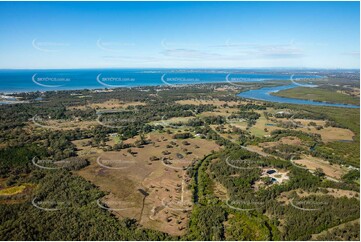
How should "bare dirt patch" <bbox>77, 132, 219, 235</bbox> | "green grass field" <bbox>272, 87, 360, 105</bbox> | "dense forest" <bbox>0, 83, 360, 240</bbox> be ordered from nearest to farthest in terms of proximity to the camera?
"dense forest" <bbox>0, 83, 360, 240</bbox> → "bare dirt patch" <bbox>77, 132, 219, 235</bbox> → "green grass field" <bbox>272, 87, 360, 105</bbox>

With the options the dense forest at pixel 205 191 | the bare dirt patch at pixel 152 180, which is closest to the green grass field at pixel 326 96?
the dense forest at pixel 205 191

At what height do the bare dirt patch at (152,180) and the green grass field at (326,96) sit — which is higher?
the green grass field at (326,96)

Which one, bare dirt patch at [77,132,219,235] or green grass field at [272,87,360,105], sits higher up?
green grass field at [272,87,360,105]

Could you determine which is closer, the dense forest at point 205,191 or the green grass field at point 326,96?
the dense forest at point 205,191

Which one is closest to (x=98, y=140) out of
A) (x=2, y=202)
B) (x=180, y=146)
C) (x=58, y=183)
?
(x=180, y=146)

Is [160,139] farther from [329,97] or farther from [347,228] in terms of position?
[329,97]

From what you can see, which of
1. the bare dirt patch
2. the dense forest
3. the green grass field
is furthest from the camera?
the green grass field

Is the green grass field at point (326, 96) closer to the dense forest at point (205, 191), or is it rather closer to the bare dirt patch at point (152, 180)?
the dense forest at point (205, 191)

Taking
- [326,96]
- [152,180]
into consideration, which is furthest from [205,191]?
[326,96]

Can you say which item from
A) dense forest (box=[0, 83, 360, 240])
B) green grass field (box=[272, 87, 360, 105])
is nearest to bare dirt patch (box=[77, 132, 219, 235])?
dense forest (box=[0, 83, 360, 240])

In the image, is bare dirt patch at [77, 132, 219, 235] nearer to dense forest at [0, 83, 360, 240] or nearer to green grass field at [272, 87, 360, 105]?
dense forest at [0, 83, 360, 240]

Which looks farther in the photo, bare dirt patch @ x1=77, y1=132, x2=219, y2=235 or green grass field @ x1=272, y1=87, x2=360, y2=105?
green grass field @ x1=272, y1=87, x2=360, y2=105
